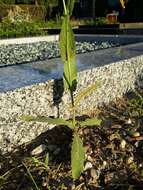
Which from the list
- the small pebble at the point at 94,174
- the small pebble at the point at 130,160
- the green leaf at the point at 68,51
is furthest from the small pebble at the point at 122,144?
the green leaf at the point at 68,51

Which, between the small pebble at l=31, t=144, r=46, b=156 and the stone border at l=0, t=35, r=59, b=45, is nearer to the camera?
the small pebble at l=31, t=144, r=46, b=156

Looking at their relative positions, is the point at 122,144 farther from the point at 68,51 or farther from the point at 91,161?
the point at 68,51

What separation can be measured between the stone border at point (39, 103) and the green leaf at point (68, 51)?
25cm

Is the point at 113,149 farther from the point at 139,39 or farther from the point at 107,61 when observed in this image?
the point at 139,39

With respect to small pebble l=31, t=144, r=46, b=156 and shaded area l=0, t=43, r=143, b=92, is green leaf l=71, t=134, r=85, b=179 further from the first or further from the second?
shaded area l=0, t=43, r=143, b=92

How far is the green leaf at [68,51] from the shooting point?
2.69 metres

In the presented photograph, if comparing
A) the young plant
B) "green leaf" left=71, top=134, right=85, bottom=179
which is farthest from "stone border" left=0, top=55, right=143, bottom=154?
"green leaf" left=71, top=134, right=85, bottom=179

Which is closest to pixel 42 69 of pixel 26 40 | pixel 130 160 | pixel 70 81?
pixel 70 81

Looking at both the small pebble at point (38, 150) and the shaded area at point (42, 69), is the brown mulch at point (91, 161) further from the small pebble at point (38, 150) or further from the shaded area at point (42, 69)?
the shaded area at point (42, 69)

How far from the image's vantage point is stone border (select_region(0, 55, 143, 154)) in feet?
9.07

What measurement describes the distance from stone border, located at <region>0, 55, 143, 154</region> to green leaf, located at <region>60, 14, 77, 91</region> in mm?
245

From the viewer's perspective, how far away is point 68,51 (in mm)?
2773

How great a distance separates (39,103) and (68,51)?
1.45 feet

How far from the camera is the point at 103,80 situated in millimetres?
3805
